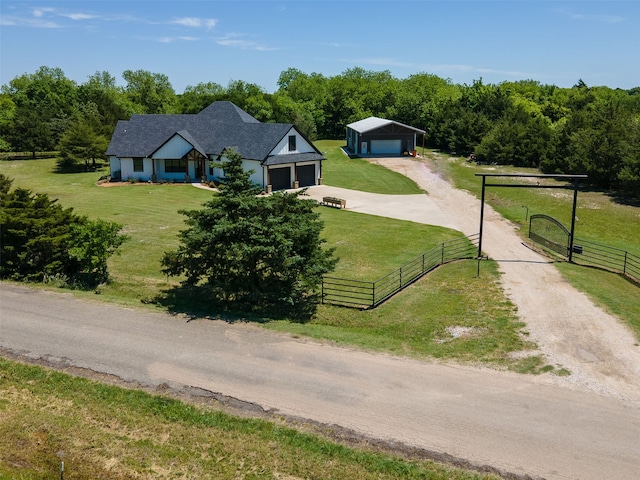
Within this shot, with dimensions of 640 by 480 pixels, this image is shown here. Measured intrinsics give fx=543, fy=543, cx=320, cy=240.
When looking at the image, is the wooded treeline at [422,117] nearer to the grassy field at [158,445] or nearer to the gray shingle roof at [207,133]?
the gray shingle roof at [207,133]

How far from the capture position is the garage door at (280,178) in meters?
46.7

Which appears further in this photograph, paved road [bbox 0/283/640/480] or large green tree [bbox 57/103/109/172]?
large green tree [bbox 57/103/109/172]

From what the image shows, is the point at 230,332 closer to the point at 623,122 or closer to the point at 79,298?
the point at 79,298

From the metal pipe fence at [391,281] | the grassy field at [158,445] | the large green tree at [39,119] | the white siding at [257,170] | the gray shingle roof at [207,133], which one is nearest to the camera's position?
the grassy field at [158,445]

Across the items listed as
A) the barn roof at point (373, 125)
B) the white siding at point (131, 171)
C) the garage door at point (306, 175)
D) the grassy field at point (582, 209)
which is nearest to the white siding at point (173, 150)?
the white siding at point (131, 171)

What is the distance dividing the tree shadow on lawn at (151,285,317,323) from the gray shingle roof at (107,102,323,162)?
24.1 m

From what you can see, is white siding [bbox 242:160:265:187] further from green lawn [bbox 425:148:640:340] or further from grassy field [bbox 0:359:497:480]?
grassy field [bbox 0:359:497:480]

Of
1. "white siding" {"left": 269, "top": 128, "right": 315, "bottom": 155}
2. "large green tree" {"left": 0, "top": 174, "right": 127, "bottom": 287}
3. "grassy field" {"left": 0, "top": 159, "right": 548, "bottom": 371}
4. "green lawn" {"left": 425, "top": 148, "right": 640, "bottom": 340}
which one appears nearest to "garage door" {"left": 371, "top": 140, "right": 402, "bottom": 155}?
"green lawn" {"left": 425, "top": 148, "right": 640, "bottom": 340}

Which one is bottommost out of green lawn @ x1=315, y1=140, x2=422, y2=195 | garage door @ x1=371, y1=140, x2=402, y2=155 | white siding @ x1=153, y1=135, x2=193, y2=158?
green lawn @ x1=315, y1=140, x2=422, y2=195

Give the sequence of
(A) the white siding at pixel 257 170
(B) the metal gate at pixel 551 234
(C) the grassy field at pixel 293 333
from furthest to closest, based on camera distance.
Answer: (A) the white siding at pixel 257 170
(B) the metal gate at pixel 551 234
(C) the grassy field at pixel 293 333

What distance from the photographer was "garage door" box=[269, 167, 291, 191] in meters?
46.7

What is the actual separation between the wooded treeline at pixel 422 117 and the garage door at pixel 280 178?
70.4 feet

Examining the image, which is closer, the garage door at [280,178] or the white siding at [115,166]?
the garage door at [280,178]

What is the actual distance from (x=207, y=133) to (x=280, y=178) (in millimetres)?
10029
